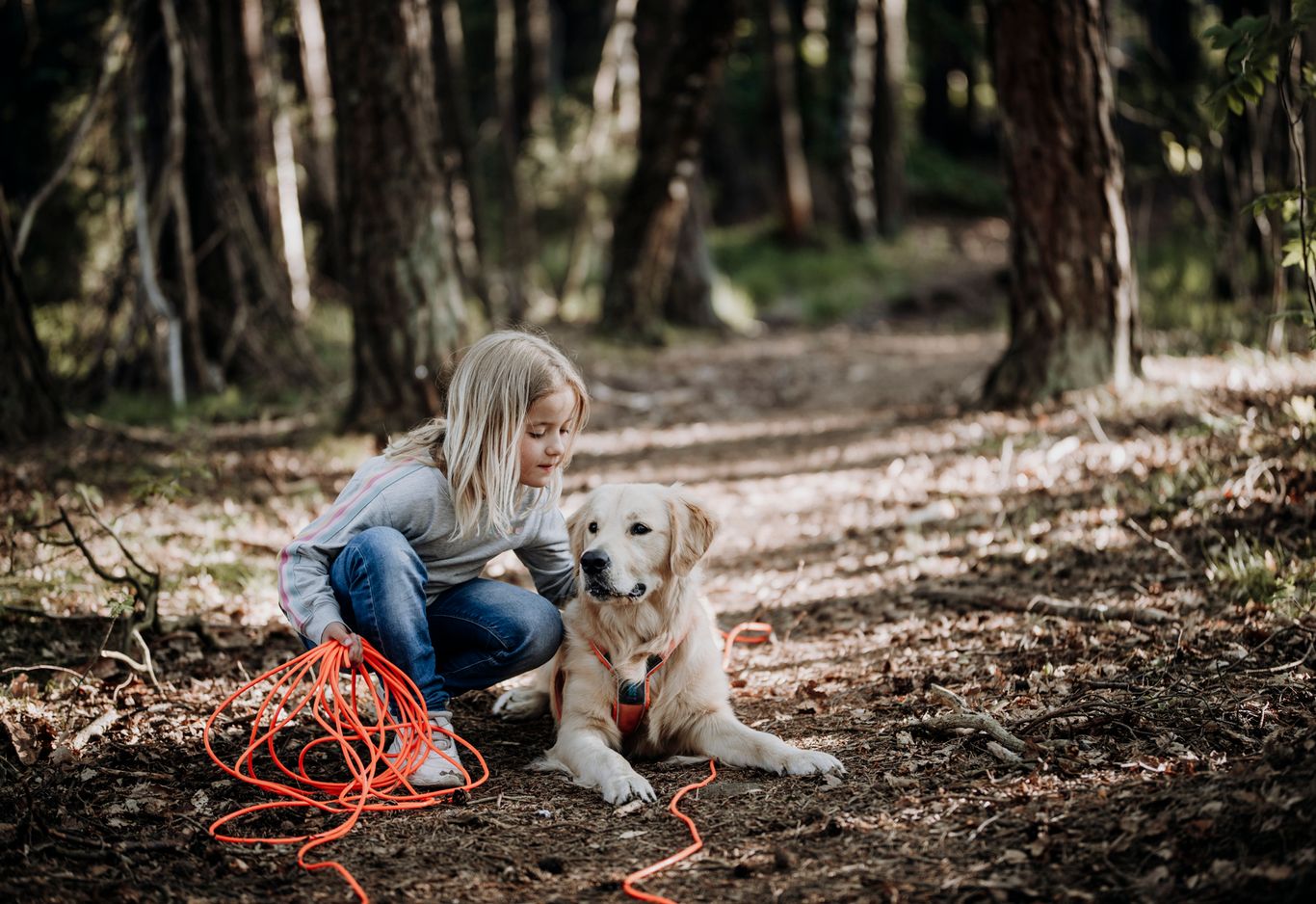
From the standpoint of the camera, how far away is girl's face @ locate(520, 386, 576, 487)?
3602 millimetres

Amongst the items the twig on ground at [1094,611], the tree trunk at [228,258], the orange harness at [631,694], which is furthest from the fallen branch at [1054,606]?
the tree trunk at [228,258]

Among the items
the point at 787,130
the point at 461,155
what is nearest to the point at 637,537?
the point at 461,155

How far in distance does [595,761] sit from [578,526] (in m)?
0.83

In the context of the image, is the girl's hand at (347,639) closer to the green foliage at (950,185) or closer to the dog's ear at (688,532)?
the dog's ear at (688,532)

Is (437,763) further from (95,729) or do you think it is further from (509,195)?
(509,195)

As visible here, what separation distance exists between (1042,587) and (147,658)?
3.69 m

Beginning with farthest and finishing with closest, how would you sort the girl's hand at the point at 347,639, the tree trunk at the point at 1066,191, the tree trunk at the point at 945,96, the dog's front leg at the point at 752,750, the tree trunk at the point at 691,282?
the tree trunk at the point at 945,96 → the tree trunk at the point at 691,282 → the tree trunk at the point at 1066,191 → the dog's front leg at the point at 752,750 → the girl's hand at the point at 347,639

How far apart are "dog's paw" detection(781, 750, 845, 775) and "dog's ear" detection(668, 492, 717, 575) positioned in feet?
2.49

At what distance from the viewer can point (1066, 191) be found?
7.28 meters

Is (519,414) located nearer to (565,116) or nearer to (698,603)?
(698,603)

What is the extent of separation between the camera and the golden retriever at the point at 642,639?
363 centimetres

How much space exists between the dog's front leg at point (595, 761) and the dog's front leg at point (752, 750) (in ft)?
0.92

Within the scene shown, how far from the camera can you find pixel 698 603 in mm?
3994

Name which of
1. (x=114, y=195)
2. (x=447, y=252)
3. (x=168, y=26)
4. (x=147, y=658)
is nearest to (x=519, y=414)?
(x=147, y=658)
